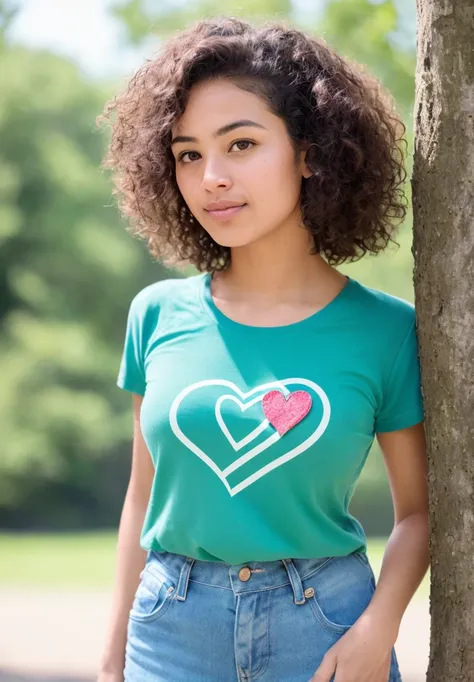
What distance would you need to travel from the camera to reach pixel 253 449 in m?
1.80

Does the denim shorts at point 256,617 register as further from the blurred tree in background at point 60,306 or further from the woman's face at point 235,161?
the blurred tree in background at point 60,306

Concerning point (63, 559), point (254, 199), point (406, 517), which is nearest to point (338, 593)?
point (406, 517)

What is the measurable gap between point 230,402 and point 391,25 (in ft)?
10.9

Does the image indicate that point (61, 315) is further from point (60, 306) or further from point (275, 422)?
point (275, 422)

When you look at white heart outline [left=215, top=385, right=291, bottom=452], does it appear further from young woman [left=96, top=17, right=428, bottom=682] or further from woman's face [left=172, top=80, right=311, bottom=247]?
woman's face [left=172, top=80, right=311, bottom=247]

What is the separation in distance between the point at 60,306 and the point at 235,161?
14.5m

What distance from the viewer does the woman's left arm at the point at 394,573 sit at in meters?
1.74

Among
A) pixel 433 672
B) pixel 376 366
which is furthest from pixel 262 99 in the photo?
pixel 433 672

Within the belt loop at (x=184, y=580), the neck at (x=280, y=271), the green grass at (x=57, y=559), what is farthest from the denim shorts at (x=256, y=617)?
the green grass at (x=57, y=559)

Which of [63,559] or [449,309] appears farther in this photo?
[63,559]

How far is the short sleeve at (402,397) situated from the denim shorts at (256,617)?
258 mm

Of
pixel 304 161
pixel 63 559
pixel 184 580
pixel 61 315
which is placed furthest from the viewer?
pixel 61 315

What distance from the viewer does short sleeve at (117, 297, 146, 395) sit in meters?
2.08

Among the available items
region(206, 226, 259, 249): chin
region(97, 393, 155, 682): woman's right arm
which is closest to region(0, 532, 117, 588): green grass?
region(97, 393, 155, 682): woman's right arm
